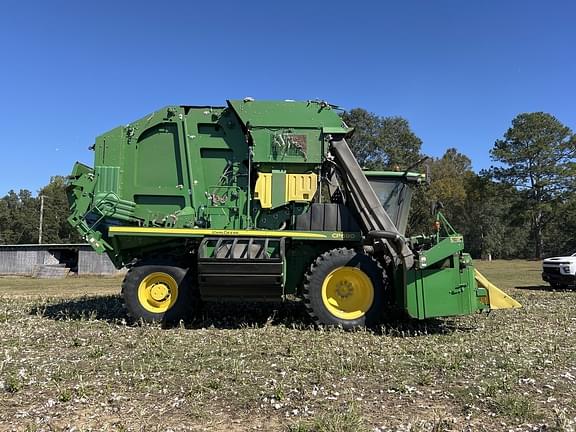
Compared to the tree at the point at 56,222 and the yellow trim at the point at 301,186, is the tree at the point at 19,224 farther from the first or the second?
the yellow trim at the point at 301,186

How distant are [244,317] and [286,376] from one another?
14.1 ft

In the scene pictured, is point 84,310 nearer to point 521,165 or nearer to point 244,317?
point 244,317

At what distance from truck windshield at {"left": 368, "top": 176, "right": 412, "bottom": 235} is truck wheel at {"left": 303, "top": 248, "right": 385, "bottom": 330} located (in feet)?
3.99

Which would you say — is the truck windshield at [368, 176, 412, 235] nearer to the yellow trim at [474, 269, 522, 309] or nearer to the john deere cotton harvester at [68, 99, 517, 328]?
the john deere cotton harvester at [68, 99, 517, 328]

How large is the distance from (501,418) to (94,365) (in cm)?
479

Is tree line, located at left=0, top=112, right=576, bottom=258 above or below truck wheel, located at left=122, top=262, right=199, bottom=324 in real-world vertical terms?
above

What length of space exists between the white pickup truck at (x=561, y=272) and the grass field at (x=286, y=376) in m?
9.19

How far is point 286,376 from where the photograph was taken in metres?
5.95

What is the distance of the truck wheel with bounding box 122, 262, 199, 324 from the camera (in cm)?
913

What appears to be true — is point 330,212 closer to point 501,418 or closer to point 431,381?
point 431,381

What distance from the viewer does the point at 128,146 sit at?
31.6ft

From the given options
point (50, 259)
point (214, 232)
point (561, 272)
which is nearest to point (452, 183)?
point (50, 259)

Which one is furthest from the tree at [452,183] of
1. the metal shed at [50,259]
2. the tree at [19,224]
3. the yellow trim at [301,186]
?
the tree at [19,224]

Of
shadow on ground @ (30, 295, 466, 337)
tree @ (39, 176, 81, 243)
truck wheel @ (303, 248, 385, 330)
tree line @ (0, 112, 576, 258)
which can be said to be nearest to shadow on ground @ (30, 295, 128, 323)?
shadow on ground @ (30, 295, 466, 337)
